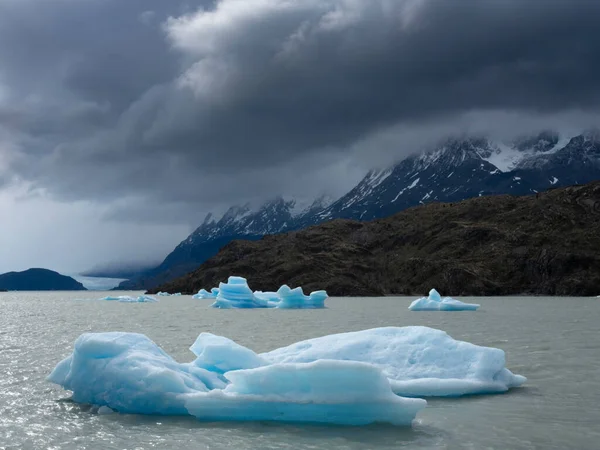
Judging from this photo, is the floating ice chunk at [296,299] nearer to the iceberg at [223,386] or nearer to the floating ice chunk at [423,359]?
the floating ice chunk at [423,359]

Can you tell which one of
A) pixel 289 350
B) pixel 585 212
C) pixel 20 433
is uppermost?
pixel 585 212

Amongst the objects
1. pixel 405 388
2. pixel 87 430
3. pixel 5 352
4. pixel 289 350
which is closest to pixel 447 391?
pixel 405 388

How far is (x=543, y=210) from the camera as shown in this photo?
553 feet

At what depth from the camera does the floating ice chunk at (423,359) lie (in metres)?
15.2

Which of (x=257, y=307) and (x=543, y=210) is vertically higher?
(x=543, y=210)

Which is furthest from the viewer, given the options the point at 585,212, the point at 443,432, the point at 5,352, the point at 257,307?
Result: the point at 585,212

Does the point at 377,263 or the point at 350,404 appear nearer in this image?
the point at 350,404

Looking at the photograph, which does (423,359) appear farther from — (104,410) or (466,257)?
(466,257)

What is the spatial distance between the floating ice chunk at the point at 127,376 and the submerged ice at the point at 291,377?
0.02 m

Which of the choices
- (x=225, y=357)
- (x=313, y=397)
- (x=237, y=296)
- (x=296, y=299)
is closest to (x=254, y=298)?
(x=237, y=296)

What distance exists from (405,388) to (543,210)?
549ft

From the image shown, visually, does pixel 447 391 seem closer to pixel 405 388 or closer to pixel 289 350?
pixel 405 388

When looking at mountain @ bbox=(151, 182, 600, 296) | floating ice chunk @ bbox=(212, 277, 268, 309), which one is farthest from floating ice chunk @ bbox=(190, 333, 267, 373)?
mountain @ bbox=(151, 182, 600, 296)

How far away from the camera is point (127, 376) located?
1363cm
